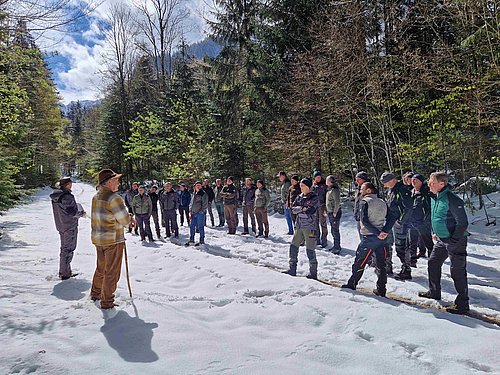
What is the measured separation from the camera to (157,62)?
2894cm

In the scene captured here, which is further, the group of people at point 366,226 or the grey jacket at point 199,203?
the grey jacket at point 199,203

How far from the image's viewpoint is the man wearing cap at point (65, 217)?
6031mm

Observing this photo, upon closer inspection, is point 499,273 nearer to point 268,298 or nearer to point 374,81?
point 268,298

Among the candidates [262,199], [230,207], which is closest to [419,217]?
[262,199]

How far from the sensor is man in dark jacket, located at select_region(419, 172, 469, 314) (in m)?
4.74

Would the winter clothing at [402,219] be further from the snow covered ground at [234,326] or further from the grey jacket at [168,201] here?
the grey jacket at [168,201]

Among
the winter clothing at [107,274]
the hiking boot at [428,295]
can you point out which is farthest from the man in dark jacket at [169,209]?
the hiking boot at [428,295]

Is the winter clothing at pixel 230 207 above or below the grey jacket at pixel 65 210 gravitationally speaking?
below

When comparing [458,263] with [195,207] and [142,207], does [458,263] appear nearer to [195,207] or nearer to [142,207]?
[195,207]

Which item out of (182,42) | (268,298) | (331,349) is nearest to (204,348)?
(331,349)

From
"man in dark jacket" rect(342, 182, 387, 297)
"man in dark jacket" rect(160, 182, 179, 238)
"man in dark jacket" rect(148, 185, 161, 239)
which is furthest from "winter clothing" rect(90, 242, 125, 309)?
"man in dark jacket" rect(148, 185, 161, 239)

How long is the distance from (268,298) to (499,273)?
5420 mm

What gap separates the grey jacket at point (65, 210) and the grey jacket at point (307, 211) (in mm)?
4216

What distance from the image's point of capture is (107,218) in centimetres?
459
